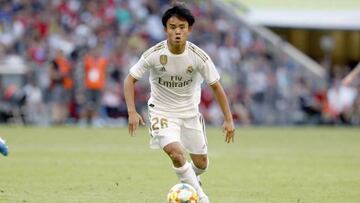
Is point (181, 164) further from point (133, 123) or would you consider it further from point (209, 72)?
point (209, 72)

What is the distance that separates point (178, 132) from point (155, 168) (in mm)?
5534

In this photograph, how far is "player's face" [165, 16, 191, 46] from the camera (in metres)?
10.7

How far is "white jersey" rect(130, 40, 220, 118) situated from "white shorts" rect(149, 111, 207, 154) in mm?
87

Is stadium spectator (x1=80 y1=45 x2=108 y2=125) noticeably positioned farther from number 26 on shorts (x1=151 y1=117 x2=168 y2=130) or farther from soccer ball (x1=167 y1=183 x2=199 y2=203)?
soccer ball (x1=167 y1=183 x2=199 y2=203)

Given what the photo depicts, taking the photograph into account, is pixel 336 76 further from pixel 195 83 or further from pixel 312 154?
pixel 195 83

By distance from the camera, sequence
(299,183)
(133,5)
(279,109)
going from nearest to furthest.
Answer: (299,183), (279,109), (133,5)

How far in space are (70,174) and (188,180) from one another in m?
4.64

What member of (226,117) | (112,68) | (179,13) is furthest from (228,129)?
(112,68)

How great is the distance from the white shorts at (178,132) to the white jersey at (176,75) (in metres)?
0.09

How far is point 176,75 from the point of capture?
11.0m

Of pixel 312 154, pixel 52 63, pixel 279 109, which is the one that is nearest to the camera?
pixel 312 154

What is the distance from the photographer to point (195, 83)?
444 inches

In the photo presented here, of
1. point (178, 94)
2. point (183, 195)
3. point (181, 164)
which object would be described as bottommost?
point (183, 195)

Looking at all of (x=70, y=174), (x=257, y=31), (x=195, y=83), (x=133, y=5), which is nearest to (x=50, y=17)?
(x=133, y=5)
